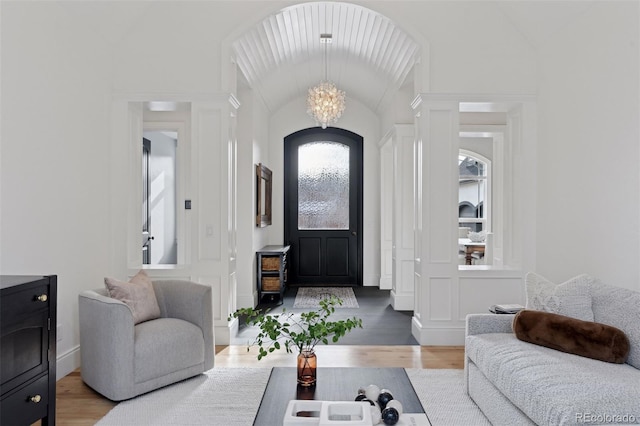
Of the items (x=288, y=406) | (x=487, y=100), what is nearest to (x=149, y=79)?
(x=487, y=100)

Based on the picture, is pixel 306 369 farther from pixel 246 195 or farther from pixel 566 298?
pixel 246 195

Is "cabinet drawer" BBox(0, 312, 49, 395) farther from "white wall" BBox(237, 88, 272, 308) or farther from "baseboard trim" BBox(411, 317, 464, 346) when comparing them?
"white wall" BBox(237, 88, 272, 308)

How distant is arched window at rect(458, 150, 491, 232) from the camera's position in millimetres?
8504

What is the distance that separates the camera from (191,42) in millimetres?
4629

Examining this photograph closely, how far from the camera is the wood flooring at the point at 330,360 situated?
10.7 ft

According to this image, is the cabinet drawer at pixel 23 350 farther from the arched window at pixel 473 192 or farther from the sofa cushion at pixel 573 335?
the arched window at pixel 473 192

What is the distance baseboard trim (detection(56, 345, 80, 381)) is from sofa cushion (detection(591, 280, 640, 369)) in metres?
3.68

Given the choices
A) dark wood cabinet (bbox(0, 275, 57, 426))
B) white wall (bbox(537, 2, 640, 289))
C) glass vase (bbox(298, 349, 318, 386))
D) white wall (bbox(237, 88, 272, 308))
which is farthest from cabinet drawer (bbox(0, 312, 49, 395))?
white wall (bbox(237, 88, 272, 308))

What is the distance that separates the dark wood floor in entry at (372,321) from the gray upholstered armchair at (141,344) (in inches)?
42.0

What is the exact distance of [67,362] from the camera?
381 cm

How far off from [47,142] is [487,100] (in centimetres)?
370

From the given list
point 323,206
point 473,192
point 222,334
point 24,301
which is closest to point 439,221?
point 222,334

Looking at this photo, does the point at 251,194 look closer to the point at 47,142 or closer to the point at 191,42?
the point at 191,42

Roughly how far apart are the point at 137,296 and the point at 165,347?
0.47 metres
